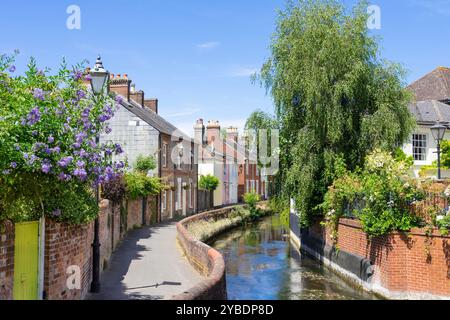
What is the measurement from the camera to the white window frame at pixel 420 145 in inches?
1118

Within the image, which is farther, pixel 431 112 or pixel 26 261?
pixel 431 112

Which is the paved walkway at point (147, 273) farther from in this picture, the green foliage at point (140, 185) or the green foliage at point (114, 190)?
the green foliage at point (140, 185)

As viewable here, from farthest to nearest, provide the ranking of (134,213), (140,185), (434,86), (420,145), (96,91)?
(434,86) → (420,145) → (134,213) → (140,185) → (96,91)

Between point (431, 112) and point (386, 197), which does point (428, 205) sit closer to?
point (386, 197)

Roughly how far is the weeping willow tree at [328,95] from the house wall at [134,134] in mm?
12231

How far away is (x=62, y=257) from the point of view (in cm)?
905

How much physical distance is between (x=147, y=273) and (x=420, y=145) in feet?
66.7

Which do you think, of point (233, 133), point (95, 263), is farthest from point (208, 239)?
point (233, 133)

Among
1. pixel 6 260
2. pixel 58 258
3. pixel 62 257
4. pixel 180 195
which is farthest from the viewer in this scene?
pixel 180 195

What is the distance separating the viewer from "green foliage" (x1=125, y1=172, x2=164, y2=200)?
25.4 metres

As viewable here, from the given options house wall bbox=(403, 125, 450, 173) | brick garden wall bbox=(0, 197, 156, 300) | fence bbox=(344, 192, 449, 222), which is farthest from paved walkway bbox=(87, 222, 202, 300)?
house wall bbox=(403, 125, 450, 173)

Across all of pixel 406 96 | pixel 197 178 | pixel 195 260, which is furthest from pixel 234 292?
pixel 197 178

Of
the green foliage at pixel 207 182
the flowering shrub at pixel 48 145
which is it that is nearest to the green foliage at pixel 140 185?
the flowering shrub at pixel 48 145

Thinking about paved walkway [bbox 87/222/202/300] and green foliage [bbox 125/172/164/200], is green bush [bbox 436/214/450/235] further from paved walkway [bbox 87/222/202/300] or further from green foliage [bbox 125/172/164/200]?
green foliage [bbox 125/172/164/200]
